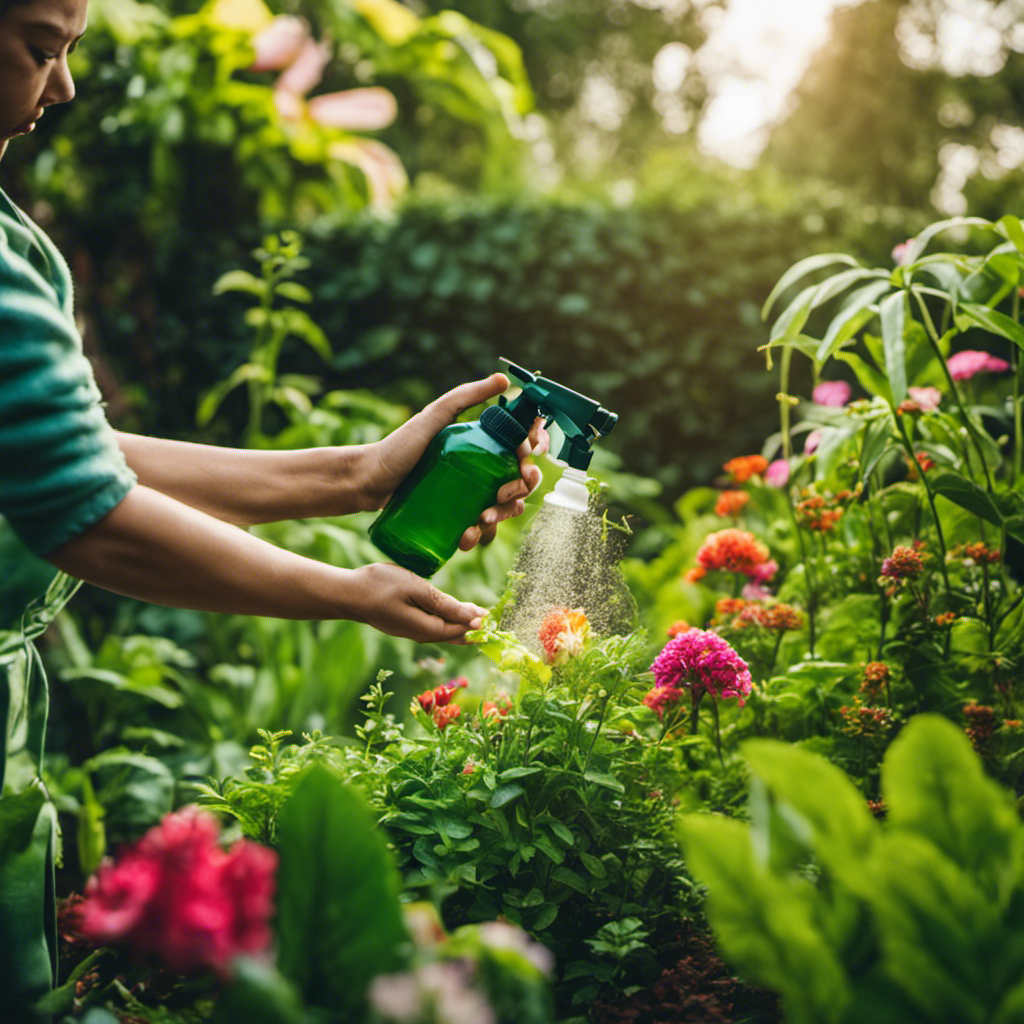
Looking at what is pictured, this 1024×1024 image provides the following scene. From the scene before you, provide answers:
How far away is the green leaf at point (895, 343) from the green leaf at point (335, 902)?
101cm

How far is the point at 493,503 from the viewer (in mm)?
1153

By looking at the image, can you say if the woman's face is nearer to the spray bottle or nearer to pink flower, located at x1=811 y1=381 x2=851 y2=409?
the spray bottle

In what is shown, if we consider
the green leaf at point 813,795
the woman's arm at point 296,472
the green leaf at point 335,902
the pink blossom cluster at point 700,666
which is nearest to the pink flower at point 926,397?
the pink blossom cluster at point 700,666

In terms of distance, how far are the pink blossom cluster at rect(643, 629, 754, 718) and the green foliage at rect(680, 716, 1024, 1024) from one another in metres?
0.49

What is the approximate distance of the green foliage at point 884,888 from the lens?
0.57 meters

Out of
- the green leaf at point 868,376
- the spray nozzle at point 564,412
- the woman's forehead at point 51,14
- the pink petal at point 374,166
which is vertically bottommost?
the spray nozzle at point 564,412

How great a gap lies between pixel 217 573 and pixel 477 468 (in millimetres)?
387

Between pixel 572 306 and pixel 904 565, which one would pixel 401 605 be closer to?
pixel 904 565

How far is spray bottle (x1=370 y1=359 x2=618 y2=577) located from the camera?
1.12 meters

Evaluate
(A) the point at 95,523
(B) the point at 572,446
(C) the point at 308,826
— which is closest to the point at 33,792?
(A) the point at 95,523

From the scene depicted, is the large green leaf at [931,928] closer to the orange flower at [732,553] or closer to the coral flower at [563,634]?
the coral flower at [563,634]

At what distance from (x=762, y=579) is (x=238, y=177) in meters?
3.47

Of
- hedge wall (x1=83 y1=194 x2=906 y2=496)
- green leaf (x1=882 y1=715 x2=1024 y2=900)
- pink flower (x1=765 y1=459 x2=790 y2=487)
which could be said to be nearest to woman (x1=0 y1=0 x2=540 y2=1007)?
green leaf (x1=882 y1=715 x2=1024 y2=900)

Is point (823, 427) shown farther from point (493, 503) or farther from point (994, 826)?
point (994, 826)
